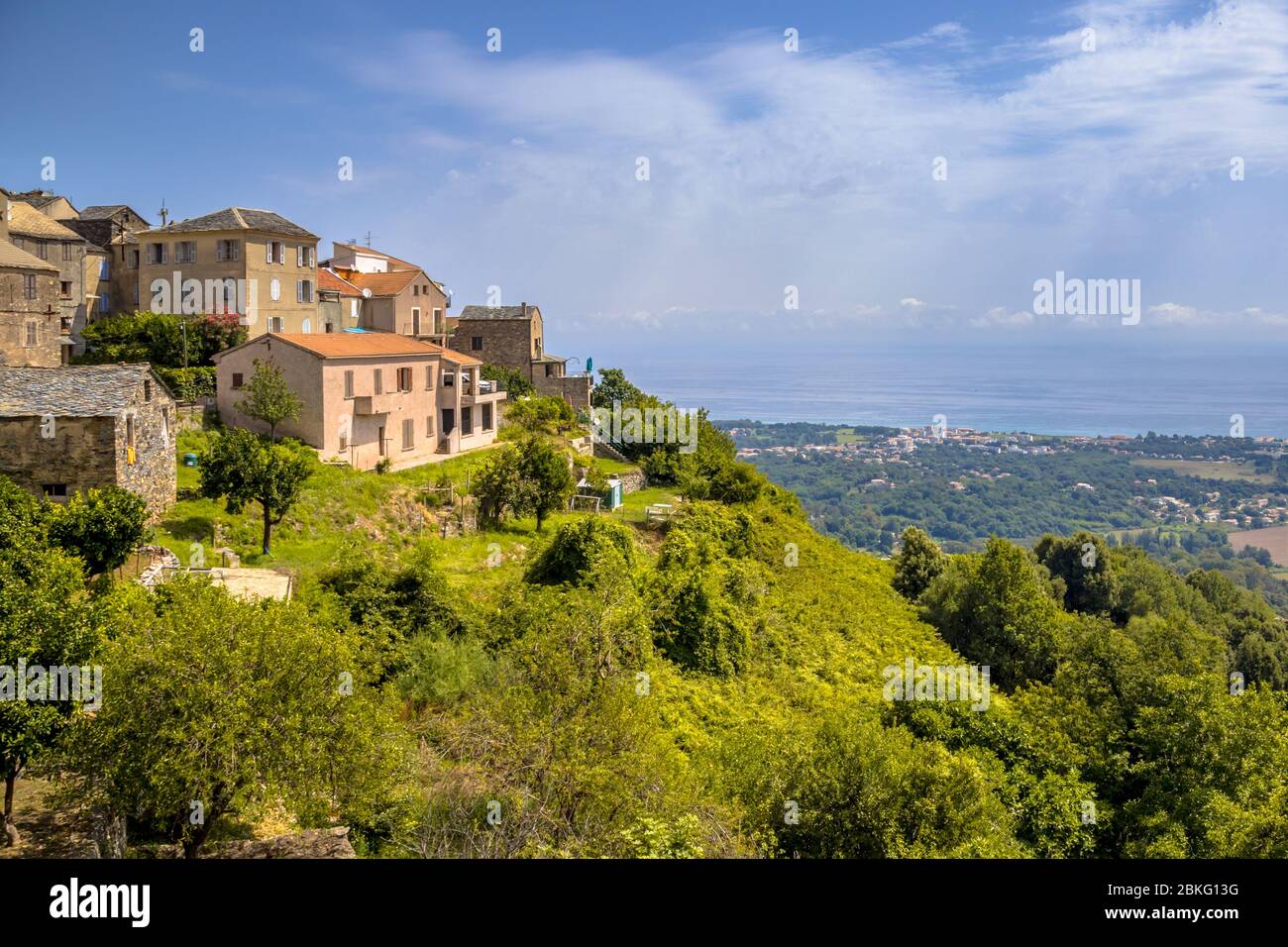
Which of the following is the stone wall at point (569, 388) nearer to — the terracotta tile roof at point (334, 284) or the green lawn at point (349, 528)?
the terracotta tile roof at point (334, 284)

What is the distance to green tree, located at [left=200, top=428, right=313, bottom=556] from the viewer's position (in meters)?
25.7

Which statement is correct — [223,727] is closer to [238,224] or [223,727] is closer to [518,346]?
[238,224]

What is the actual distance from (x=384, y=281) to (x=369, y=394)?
19.8m

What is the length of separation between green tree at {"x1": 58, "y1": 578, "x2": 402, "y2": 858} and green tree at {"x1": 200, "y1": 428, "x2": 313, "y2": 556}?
1175 cm

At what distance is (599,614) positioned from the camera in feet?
73.2

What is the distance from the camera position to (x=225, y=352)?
117 feet

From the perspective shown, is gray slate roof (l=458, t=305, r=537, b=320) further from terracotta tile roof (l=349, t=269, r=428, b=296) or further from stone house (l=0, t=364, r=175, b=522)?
stone house (l=0, t=364, r=175, b=522)

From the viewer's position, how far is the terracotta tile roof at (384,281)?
53719mm

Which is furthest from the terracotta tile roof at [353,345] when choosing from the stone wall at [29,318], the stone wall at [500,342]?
the stone wall at [500,342]

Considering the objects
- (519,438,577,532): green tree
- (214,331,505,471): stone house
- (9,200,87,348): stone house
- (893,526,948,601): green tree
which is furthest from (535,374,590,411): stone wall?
(519,438,577,532): green tree
